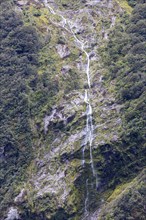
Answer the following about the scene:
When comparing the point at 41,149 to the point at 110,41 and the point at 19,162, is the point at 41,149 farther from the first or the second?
the point at 110,41

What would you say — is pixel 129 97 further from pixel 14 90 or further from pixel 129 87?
pixel 14 90

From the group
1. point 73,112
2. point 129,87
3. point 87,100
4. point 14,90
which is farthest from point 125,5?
point 73,112

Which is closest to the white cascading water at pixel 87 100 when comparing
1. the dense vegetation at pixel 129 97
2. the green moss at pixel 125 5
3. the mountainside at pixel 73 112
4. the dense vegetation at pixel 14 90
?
the mountainside at pixel 73 112

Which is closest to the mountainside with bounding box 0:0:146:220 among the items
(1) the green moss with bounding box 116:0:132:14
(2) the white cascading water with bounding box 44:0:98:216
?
(2) the white cascading water with bounding box 44:0:98:216

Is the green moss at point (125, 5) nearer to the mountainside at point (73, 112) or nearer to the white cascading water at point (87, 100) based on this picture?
the mountainside at point (73, 112)

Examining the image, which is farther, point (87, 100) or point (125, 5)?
point (125, 5)

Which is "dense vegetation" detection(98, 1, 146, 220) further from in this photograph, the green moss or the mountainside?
the green moss
